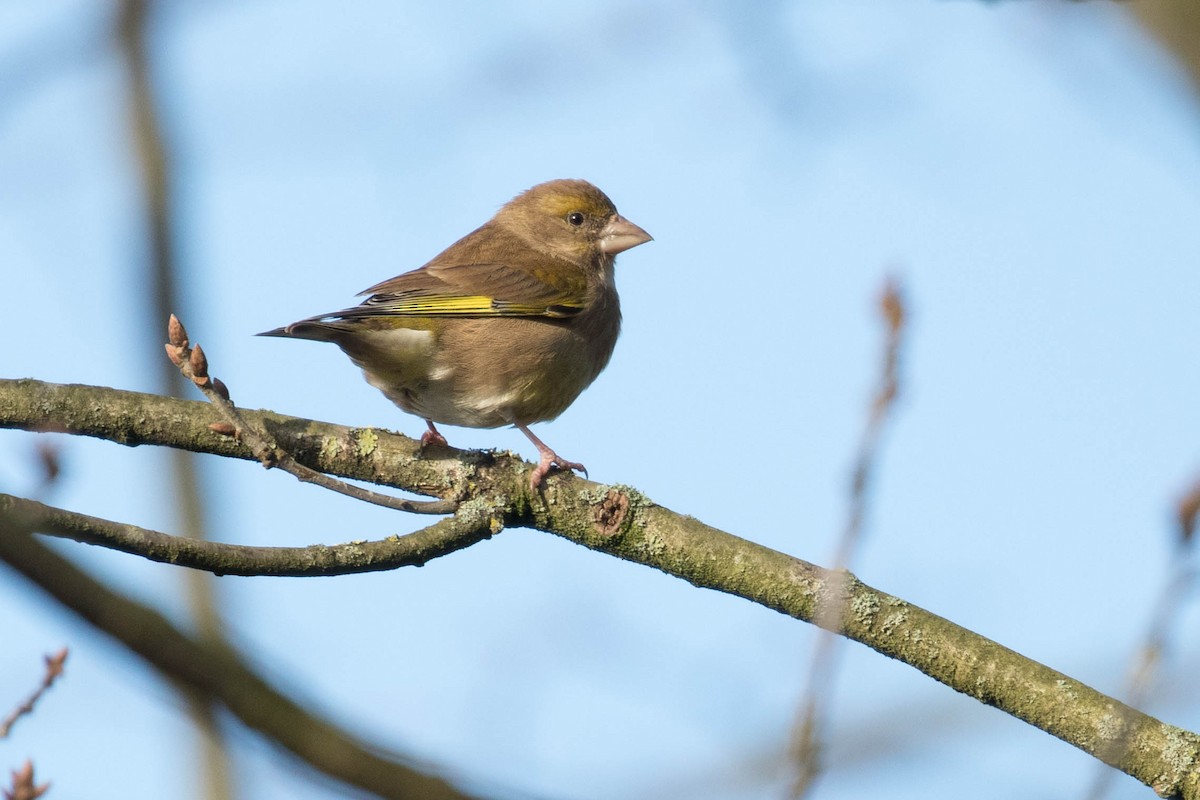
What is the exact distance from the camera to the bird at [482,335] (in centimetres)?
638

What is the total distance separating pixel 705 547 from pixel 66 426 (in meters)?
2.20

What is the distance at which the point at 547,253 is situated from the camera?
8.11m

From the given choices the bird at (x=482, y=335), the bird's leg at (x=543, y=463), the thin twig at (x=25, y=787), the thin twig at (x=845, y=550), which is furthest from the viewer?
the bird at (x=482, y=335)

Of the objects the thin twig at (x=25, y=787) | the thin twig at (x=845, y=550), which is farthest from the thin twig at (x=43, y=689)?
the thin twig at (x=845, y=550)

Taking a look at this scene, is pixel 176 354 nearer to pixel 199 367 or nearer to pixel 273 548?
pixel 199 367

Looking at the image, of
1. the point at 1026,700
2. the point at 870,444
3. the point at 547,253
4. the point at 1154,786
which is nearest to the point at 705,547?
the point at 1026,700

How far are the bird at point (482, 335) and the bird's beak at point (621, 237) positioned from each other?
50cm

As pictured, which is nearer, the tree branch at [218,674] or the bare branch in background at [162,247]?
the tree branch at [218,674]

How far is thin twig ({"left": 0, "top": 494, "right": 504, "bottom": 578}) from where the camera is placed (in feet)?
12.2

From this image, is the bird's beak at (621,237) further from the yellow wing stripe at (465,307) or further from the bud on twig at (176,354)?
the bud on twig at (176,354)

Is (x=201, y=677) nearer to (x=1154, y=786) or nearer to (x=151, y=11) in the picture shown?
(x=1154, y=786)

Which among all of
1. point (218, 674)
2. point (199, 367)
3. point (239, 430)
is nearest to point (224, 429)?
point (239, 430)

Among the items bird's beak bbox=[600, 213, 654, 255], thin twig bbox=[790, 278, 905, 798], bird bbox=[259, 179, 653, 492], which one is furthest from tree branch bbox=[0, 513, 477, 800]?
bird's beak bbox=[600, 213, 654, 255]

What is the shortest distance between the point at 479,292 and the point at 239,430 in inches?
109
